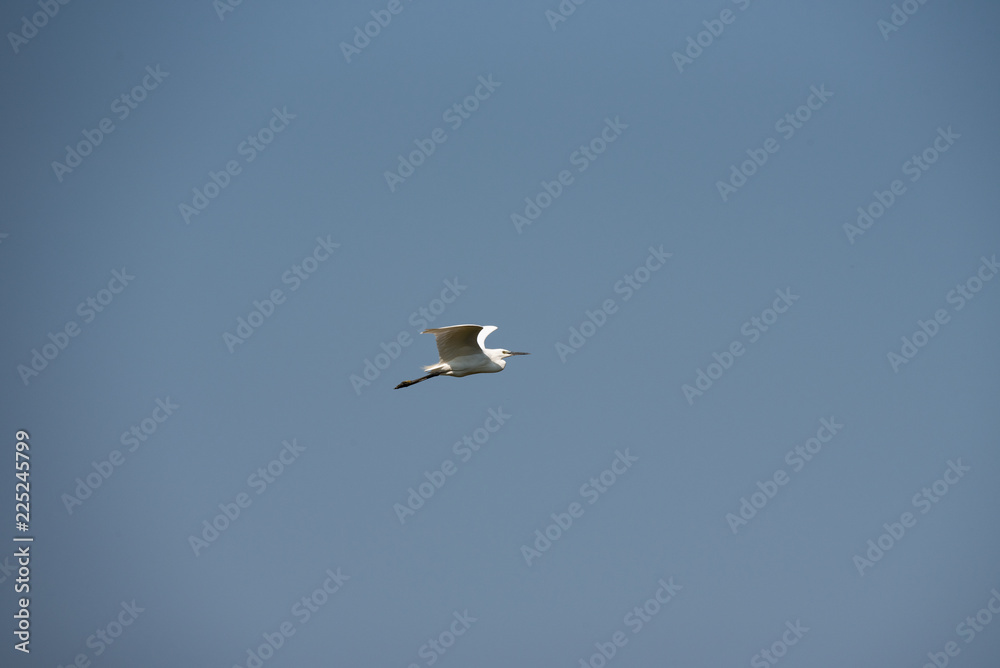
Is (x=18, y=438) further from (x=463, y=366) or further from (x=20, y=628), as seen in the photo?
(x=463, y=366)

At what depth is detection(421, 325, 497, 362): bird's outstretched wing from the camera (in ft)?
156

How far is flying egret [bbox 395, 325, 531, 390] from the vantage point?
47938 mm

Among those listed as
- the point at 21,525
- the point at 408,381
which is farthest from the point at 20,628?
the point at 408,381

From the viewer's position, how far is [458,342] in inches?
1901

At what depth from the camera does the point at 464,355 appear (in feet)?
161

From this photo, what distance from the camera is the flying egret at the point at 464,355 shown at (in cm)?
4794

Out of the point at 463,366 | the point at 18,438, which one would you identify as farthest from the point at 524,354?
the point at 18,438

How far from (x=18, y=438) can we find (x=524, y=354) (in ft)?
37.1

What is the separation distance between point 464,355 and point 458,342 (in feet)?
2.54

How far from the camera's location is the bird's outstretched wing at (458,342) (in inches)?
1868

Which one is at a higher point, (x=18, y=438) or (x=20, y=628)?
(x=18, y=438)

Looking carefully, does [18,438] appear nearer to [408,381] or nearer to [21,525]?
[21,525]

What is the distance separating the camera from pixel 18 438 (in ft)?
173

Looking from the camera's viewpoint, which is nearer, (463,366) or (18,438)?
(463,366)
